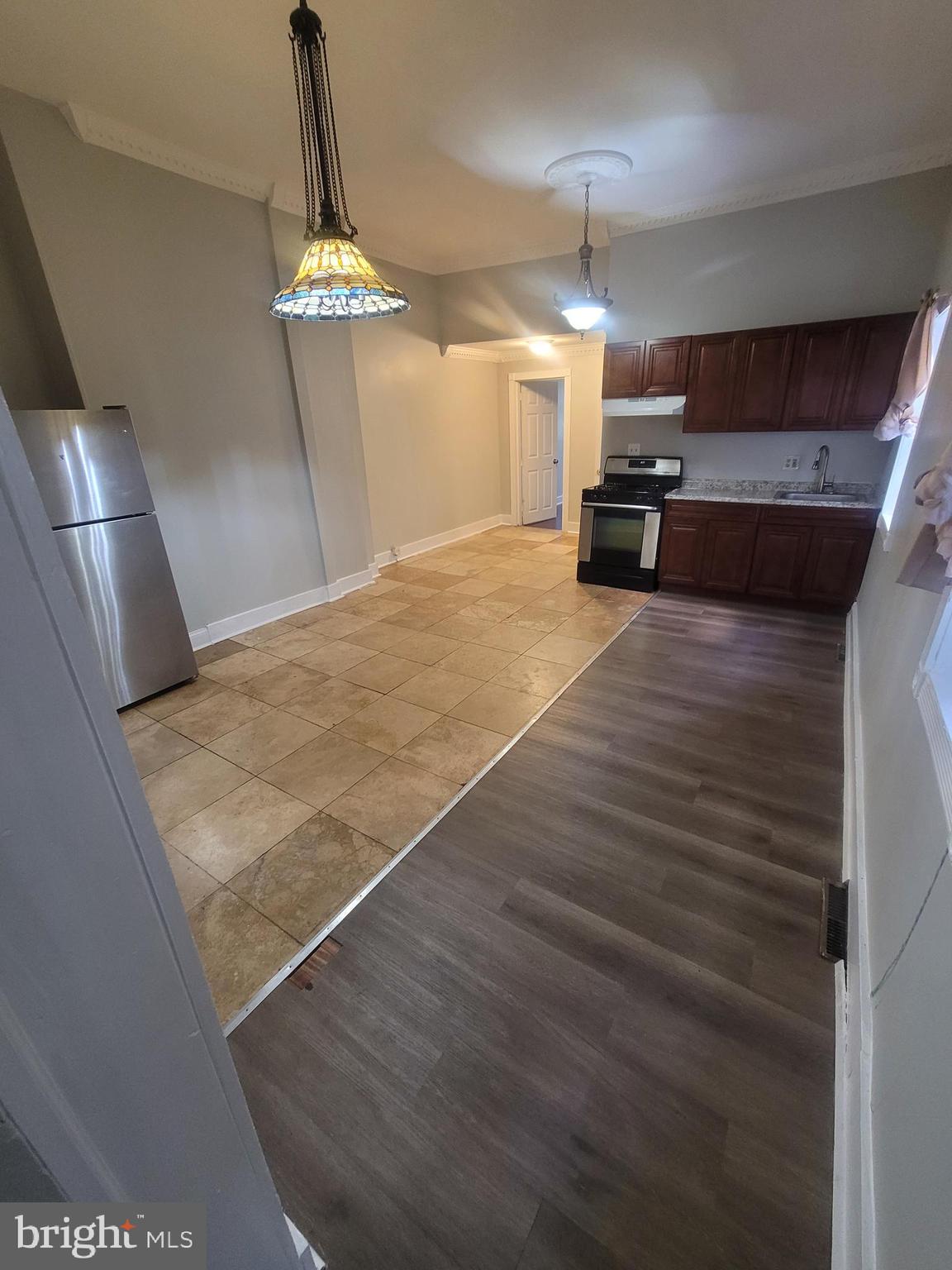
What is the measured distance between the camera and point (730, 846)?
2002 millimetres

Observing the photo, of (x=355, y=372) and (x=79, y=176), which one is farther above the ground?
(x=79, y=176)

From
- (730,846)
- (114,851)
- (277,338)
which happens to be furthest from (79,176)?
(730,846)

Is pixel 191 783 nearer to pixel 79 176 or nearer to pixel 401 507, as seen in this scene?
pixel 79 176

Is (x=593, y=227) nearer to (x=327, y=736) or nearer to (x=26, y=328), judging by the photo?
(x=26, y=328)

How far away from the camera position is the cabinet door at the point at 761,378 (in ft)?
12.8

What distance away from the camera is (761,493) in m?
4.43

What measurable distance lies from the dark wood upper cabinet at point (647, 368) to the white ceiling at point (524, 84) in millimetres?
1016

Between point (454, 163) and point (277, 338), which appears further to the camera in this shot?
point (277, 338)

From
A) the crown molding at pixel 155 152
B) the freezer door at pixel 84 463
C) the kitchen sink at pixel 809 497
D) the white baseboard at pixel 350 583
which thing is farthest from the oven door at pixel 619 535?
the freezer door at pixel 84 463

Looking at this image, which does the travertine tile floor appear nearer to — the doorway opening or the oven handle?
the oven handle

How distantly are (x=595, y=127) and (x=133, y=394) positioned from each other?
3106mm

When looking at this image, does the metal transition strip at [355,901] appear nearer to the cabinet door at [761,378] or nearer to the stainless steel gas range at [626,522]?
the stainless steel gas range at [626,522]

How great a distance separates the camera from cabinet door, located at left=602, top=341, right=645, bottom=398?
443cm

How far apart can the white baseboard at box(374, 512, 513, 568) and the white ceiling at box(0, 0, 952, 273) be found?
10.3 feet
